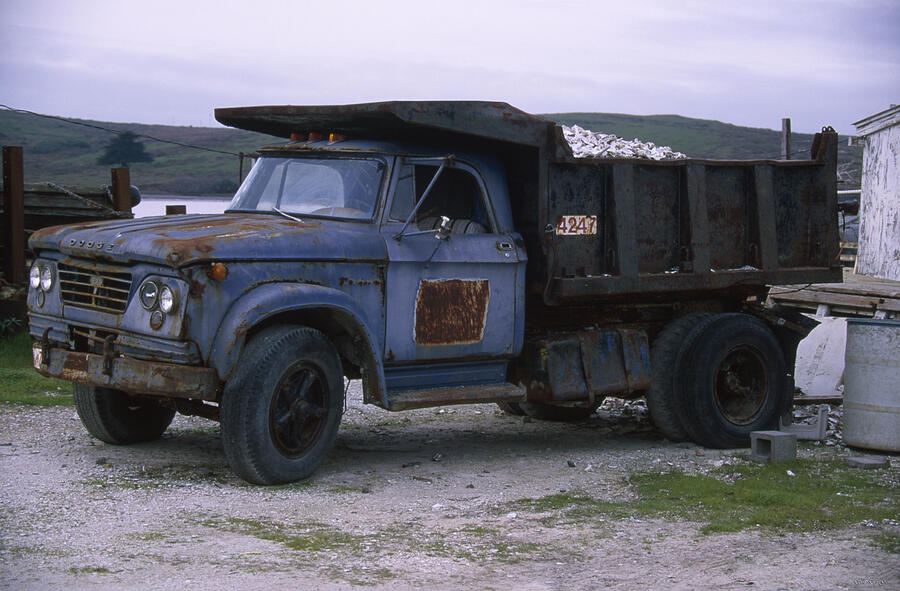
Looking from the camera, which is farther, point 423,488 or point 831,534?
→ point 423,488

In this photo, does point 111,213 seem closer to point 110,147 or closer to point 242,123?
point 242,123

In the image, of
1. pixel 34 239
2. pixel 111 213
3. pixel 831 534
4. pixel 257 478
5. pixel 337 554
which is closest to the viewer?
pixel 337 554

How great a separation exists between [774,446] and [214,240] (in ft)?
13.5

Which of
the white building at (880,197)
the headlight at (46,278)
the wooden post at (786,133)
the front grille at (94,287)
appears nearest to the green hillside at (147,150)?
the wooden post at (786,133)

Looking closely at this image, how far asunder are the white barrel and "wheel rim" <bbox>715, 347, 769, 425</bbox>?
702mm

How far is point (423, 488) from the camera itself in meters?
6.69

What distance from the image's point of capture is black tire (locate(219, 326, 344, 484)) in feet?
20.4

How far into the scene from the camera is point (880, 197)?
62.1 ft

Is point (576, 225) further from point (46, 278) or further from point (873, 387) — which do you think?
point (46, 278)

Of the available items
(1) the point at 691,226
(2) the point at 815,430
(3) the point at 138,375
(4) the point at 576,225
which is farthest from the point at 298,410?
(2) the point at 815,430

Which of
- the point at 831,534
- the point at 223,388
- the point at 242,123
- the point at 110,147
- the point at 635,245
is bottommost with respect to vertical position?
the point at 831,534

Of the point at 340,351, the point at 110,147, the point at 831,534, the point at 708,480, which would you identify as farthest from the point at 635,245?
the point at 110,147

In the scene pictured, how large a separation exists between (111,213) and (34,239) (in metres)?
7.44

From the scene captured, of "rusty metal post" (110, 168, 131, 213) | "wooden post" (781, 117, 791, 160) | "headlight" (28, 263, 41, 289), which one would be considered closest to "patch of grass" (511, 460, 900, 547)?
"headlight" (28, 263, 41, 289)
